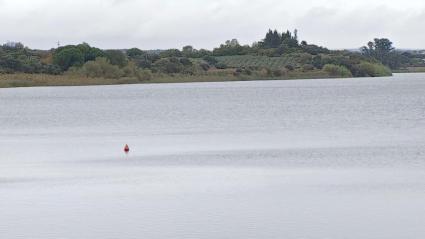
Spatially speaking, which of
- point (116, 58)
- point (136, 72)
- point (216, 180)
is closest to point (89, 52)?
point (116, 58)

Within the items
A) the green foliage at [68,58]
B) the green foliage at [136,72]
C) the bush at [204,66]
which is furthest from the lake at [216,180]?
the bush at [204,66]

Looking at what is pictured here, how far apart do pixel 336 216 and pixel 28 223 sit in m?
7.34

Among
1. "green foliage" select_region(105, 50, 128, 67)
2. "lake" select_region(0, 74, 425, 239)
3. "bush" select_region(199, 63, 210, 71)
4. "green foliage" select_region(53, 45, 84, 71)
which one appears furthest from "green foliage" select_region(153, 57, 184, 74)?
"lake" select_region(0, 74, 425, 239)

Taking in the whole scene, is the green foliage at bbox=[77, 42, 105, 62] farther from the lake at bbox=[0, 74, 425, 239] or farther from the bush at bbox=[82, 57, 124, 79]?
the lake at bbox=[0, 74, 425, 239]

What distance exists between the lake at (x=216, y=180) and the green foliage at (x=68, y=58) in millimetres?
97244

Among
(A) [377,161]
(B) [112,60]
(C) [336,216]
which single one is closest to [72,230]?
(C) [336,216]

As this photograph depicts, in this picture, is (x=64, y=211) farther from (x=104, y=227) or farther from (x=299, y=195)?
(x=299, y=195)

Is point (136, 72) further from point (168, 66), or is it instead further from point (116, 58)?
point (168, 66)

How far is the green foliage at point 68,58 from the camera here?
523ft

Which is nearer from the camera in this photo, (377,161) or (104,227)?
(104,227)

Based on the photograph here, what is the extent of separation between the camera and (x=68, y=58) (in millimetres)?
159375

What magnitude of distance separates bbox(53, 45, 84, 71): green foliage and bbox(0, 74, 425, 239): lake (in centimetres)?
9724

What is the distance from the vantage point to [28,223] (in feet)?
83.8

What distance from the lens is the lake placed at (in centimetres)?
2466
